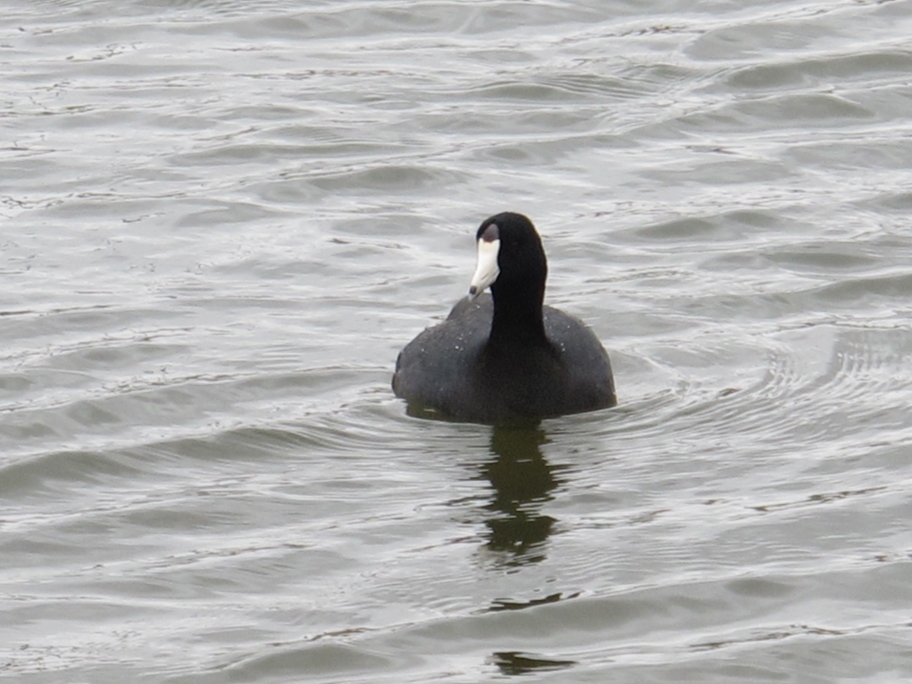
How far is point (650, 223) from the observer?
34.6ft

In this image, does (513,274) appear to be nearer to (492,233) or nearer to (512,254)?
(512,254)

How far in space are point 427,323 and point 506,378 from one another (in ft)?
3.82

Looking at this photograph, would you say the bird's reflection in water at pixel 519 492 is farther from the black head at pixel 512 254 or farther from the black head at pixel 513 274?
the black head at pixel 512 254

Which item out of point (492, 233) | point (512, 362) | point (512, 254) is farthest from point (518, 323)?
point (492, 233)

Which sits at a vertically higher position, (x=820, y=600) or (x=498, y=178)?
(x=498, y=178)

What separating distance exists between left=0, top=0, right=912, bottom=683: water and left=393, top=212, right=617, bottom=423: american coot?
12 cm

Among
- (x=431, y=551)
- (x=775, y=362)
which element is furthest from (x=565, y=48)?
(x=431, y=551)

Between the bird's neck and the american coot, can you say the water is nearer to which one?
the american coot

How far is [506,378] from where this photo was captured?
8.27 m

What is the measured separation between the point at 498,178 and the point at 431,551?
4893 millimetres

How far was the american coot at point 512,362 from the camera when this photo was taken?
818cm

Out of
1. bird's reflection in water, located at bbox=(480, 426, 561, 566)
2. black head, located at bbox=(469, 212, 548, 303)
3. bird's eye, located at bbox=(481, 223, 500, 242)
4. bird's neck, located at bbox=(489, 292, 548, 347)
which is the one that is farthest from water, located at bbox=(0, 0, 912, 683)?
bird's eye, located at bbox=(481, 223, 500, 242)

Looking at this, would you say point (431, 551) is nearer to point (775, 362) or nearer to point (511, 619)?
point (511, 619)

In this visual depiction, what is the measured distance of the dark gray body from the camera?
8219 mm
